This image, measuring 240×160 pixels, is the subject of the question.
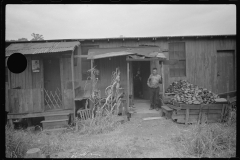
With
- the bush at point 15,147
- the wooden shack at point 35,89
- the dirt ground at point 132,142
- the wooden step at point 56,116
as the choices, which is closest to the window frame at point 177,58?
the dirt ground at point 132,142

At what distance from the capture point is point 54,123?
626 centimetres

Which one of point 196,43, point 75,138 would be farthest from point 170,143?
point 196,43

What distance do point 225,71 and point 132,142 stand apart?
29.1ft

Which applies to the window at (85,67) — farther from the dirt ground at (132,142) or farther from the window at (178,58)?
the window at (178,58)

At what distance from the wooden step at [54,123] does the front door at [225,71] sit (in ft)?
32.2

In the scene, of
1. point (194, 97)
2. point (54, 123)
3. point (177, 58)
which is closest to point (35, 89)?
point (54, 123)

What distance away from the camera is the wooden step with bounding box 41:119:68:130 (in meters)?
6.20

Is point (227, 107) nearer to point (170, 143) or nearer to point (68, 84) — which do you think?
point (170, 143)

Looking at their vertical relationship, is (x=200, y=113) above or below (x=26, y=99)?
below

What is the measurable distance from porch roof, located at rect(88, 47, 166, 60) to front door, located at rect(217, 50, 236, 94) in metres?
4.74

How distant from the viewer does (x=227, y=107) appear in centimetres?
623

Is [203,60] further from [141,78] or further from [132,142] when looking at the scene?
[132,142]

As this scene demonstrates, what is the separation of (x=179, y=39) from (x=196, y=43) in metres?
1.24

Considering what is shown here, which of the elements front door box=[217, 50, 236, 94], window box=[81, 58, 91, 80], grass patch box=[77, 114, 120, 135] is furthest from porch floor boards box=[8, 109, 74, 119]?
front door box=[217, 50, 236, 94]
